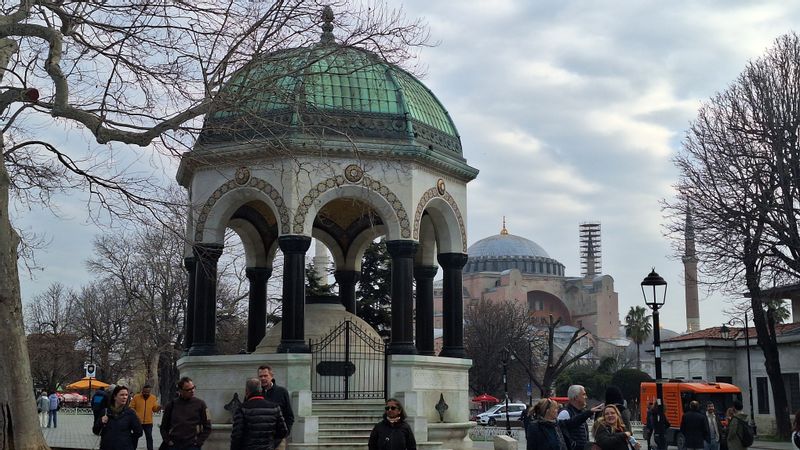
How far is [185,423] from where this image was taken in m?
10.4

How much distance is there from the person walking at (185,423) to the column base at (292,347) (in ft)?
23.8

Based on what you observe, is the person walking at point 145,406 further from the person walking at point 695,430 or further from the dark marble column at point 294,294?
the person walking at point 695,430

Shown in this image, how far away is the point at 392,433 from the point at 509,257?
413 feet

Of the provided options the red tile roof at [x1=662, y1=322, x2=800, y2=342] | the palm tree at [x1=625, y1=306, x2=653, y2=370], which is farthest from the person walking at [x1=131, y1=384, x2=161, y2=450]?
the palm tree at [x1=625, y1=306, x2=653, y2=370]

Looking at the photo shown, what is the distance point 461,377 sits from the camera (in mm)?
19938

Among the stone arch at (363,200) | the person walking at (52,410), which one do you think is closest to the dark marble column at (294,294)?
the stone arch at (363,200)

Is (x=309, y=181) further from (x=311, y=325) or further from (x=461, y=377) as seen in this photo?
(x=461, y=377)

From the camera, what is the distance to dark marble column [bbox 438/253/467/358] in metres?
20.4

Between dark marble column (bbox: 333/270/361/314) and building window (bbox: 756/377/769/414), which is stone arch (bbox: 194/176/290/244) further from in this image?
building window (bbox: 756/377/769/414)

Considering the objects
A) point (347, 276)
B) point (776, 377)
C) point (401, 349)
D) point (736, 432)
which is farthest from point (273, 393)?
point (776, 377)

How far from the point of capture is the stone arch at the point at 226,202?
61.5 feet

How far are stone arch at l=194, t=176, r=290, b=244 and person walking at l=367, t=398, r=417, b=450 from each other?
33.0 ft

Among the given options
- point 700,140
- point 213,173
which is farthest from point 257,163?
point 700,140

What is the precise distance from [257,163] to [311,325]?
3.60 meters
